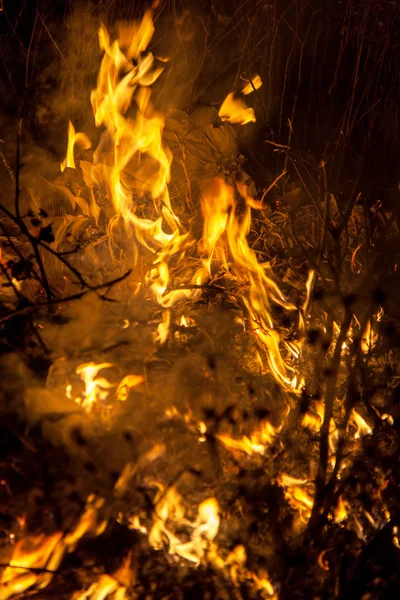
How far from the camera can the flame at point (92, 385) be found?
3176 mm

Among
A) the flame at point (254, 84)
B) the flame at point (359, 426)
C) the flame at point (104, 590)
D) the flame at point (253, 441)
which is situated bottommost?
the flame at point (104, 590)

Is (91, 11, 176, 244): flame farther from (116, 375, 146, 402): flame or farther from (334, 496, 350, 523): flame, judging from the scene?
(334, 496, 350, 523): flame

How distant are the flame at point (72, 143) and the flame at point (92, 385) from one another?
1962 mm

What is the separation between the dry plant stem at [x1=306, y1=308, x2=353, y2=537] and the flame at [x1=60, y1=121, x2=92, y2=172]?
8.87 feet

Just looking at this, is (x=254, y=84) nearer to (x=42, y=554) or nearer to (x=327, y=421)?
(x=327, y=421)

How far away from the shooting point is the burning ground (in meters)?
2.66

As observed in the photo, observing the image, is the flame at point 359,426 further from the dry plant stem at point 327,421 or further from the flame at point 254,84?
the flame at point 254,84

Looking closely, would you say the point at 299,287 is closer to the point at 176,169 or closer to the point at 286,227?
the point at 286,227

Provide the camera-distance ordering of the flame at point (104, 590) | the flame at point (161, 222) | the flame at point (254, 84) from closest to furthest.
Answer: the flame at point (104, 590)
the flame at point (161, 222)
the flame at point (254, 84)

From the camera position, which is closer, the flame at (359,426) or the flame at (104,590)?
the flame at (104,590)

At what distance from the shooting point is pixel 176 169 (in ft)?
16.5

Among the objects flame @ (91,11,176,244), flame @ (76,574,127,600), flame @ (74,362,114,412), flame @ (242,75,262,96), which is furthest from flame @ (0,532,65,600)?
flame @ (242,75,262,96)

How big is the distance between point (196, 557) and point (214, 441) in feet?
1.90

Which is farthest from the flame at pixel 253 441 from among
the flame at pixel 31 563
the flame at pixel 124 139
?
the flame at pixel 124 139
